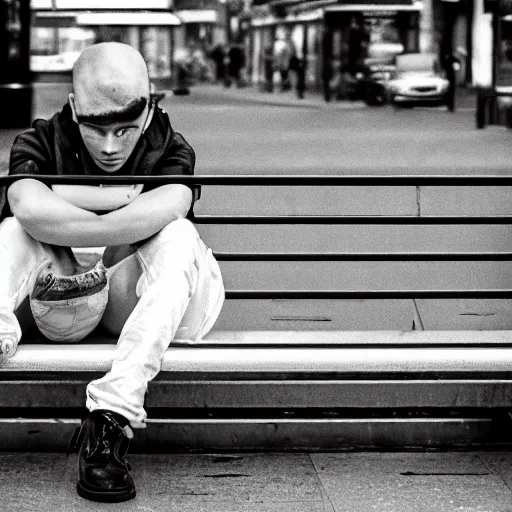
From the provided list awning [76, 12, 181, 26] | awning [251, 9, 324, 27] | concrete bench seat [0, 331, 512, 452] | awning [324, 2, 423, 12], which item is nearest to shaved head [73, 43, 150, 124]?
concrete bench seat [0, 331, 512, 452]

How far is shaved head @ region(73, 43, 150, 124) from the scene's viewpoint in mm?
3650

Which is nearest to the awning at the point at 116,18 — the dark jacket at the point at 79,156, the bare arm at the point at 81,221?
the dark jacket at the point at 79,156

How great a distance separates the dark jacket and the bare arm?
0.87 ft

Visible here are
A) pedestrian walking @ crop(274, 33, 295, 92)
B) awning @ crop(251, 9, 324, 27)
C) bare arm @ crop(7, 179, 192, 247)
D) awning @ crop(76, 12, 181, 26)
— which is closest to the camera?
bare arm @ crop(7, 179, 192, 247)

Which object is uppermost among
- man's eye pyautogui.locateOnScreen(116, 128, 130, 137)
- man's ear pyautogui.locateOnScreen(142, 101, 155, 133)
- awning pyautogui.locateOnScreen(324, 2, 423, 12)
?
awning pyautogui.locateOnScreen(324, 2, 423, 12)

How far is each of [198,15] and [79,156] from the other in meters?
40.9

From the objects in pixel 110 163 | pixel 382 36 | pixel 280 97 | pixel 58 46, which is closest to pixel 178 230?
pixel 110 163

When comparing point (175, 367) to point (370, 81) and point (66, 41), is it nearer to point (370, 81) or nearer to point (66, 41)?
point (66, 41)

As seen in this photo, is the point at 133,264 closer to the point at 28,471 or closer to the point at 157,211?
the point at 157,211

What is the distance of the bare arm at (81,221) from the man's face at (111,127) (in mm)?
243

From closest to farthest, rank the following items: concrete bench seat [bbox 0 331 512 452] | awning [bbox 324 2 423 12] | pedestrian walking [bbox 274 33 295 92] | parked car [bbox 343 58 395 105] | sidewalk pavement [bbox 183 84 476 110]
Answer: concrete bench seat [bbox 0 331 512 452], sidewalk pavement [bbox 183 84 476 110], parked car [bbox 343 58 395 105], awning [bbox 324 2 423 12], pedestrian walking [bbox 274 33 295 92]

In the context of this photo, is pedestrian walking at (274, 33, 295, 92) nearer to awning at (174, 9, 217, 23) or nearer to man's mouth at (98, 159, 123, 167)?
awning at (174, 9, 217, 23)

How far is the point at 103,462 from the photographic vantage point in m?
3.27

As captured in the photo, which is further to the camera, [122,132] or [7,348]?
[122,132]
